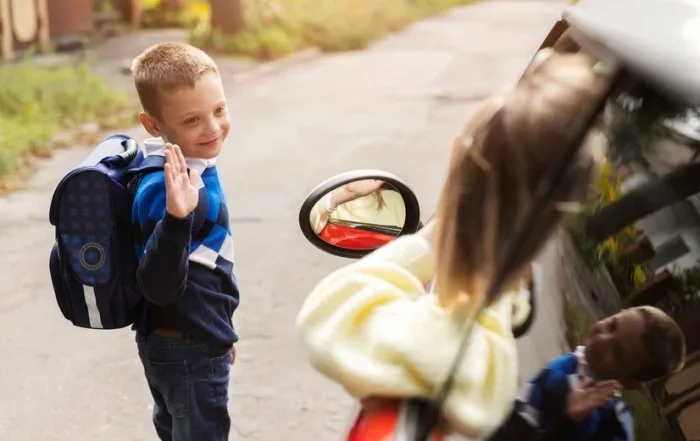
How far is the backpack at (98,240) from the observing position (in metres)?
2.12

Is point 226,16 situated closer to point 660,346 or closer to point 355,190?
point 355,190

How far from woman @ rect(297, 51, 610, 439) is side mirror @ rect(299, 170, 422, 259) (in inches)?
26.6

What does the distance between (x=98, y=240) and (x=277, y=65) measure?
10588mm

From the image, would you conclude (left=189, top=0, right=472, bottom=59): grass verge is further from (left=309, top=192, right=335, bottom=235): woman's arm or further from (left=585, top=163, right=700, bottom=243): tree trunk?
(left=585, top=163, right=700, bottom=243): tree trunk

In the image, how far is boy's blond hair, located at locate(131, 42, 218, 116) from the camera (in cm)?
217

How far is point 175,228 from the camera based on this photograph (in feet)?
6.56

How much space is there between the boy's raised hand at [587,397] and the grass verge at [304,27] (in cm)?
1215

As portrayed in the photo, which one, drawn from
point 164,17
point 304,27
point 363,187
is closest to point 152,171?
point 363,187

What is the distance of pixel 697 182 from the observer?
122cm

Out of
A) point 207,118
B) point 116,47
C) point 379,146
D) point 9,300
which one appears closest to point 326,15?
point 116,47

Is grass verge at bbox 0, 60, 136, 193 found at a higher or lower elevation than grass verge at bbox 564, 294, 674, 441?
lower

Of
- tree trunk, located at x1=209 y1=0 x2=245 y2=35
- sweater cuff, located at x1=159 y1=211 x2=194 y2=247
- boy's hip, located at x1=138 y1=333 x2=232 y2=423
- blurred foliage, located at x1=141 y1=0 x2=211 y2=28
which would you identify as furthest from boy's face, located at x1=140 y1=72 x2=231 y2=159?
blurred foliage, located at x1=141 y1=0 x2=211 y2=28

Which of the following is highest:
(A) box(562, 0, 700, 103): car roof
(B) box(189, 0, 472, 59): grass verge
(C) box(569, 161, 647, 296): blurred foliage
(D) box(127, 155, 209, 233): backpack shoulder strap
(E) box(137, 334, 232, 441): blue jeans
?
(A) box(562, 0, 700, 103): car roof

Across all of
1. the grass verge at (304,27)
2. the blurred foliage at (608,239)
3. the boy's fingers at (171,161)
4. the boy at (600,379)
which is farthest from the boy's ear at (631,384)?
the grass verge at (304,27)
